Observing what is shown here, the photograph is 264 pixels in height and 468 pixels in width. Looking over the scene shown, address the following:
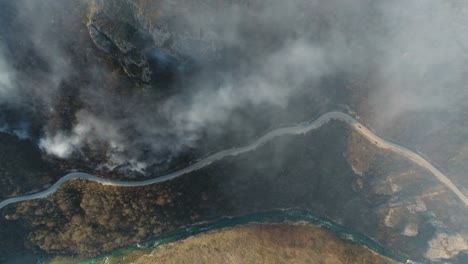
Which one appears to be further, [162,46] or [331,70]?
[331,70]

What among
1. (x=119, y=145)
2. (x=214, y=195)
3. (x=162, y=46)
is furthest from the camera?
(x=214, y=195)

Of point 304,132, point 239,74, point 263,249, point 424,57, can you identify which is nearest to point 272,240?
point 263,249

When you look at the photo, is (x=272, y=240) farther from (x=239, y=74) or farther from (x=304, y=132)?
(x=239, y=74)

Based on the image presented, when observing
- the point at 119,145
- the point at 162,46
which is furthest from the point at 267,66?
the point at 119,145

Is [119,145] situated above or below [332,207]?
above

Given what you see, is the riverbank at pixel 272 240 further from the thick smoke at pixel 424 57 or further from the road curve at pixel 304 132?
the thick smoke at pixel 424 57

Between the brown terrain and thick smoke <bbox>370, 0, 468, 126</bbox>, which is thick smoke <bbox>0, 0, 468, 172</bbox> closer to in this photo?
thick smoke <bbox>370, 0, 468, 126</bbox>

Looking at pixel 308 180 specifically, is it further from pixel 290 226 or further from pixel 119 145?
pixel 119 145

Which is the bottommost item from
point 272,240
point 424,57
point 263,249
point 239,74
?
point 263,249
